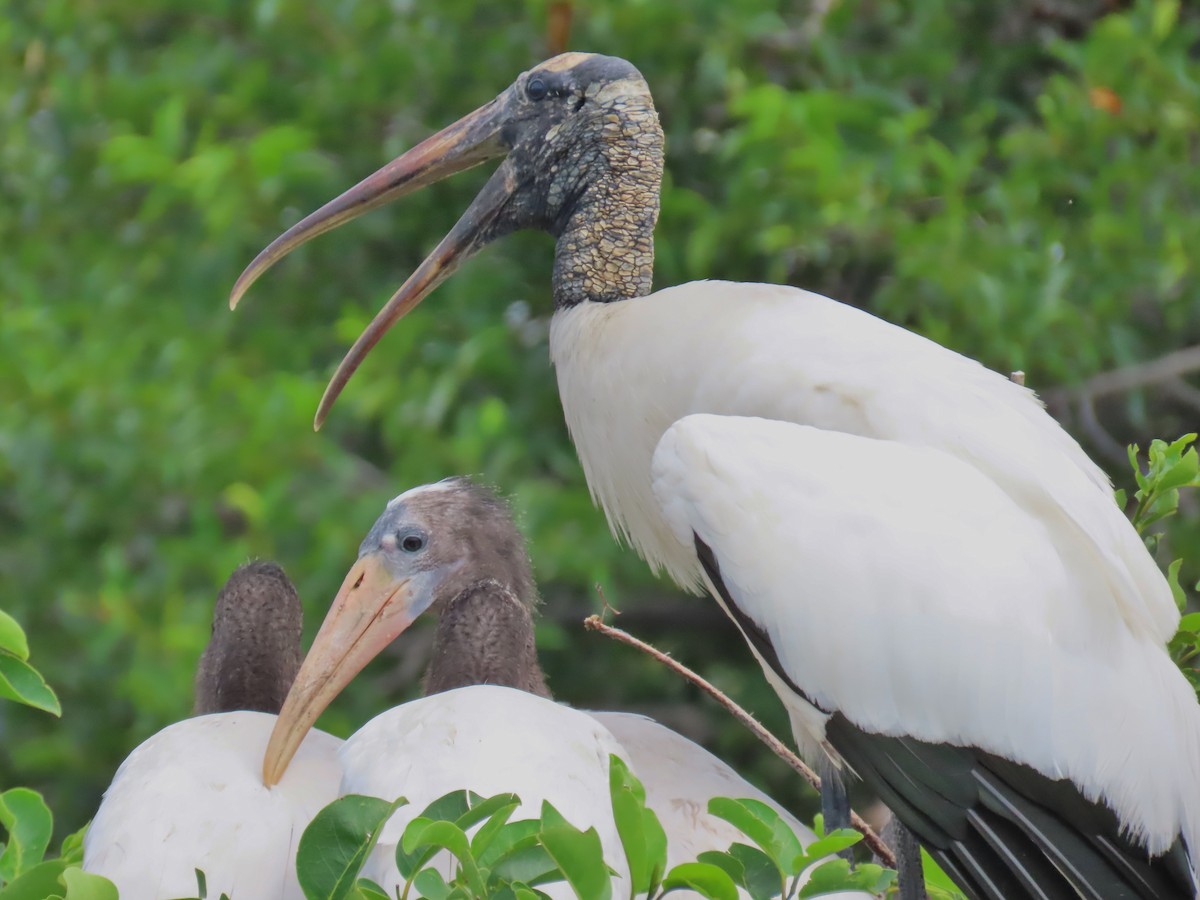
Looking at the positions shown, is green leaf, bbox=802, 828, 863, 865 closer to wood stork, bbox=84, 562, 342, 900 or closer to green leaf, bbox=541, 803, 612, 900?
green leaf, bbox=541, 803, 612, 900

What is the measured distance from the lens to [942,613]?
2.04 m

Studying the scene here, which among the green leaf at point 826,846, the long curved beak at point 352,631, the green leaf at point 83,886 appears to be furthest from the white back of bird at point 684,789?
the green leaf at point 83,886

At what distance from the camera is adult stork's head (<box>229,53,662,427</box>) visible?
270 cm

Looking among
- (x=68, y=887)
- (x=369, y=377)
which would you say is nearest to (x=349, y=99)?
(x=369, y=377)

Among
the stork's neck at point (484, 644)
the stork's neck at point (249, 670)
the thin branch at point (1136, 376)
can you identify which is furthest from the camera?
the thin branch at point (1136, 376)

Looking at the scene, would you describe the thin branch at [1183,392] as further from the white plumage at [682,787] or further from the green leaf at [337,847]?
the green leaf at [337,847]

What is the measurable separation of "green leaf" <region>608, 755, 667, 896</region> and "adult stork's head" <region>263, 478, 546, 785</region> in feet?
3.72

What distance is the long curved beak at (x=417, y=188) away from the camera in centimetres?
268

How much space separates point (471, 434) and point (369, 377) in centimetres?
27

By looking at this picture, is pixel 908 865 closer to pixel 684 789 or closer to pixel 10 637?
pixel 684 789

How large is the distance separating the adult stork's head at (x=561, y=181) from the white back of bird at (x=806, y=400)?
10 centimetres

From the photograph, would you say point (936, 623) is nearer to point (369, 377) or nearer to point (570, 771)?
point (570, 771)

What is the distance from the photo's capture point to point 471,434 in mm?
3496

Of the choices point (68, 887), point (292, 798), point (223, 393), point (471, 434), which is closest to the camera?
point (68, 887)
